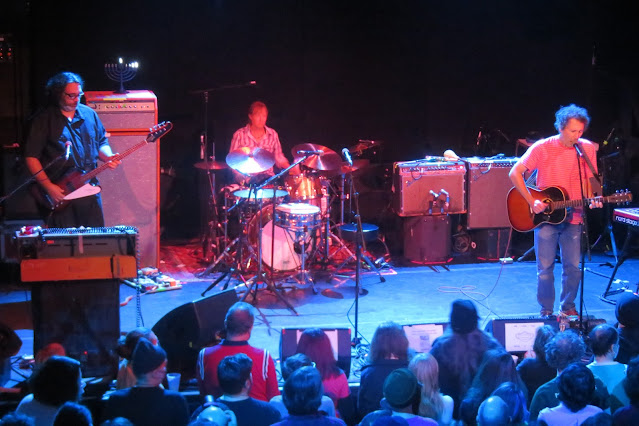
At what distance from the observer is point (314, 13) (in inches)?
448

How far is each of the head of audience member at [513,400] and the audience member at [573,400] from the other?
4.6 inches

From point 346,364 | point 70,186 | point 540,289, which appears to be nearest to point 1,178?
point 70,186

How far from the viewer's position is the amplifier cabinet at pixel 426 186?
10.4m

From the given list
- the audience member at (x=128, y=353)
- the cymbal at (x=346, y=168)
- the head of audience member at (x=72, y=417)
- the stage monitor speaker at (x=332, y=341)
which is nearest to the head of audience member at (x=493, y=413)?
the stage monitor speaker at (x=332, y=341)

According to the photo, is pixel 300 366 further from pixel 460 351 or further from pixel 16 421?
pixel 16 421

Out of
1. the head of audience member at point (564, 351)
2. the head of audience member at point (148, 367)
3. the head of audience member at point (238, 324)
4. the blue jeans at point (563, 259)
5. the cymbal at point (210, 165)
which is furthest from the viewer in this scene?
the cymbal at point (210, 165)

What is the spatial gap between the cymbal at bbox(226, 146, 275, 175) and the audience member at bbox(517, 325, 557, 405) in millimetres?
4209

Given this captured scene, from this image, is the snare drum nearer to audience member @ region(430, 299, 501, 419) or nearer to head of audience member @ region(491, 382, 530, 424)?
audience member @ region(430, 299, 501, 419)

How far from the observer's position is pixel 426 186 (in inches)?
414

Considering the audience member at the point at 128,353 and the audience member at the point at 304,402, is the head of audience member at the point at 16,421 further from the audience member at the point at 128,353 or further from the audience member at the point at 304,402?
the audience member at the point at 128,353

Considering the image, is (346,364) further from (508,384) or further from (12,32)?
(12,32)

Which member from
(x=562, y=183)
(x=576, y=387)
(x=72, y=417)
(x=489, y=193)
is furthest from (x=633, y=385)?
(x=489, y=193)

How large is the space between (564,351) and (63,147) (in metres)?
4.91

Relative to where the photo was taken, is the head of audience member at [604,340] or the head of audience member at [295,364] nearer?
the head of audience member at [295,364]
